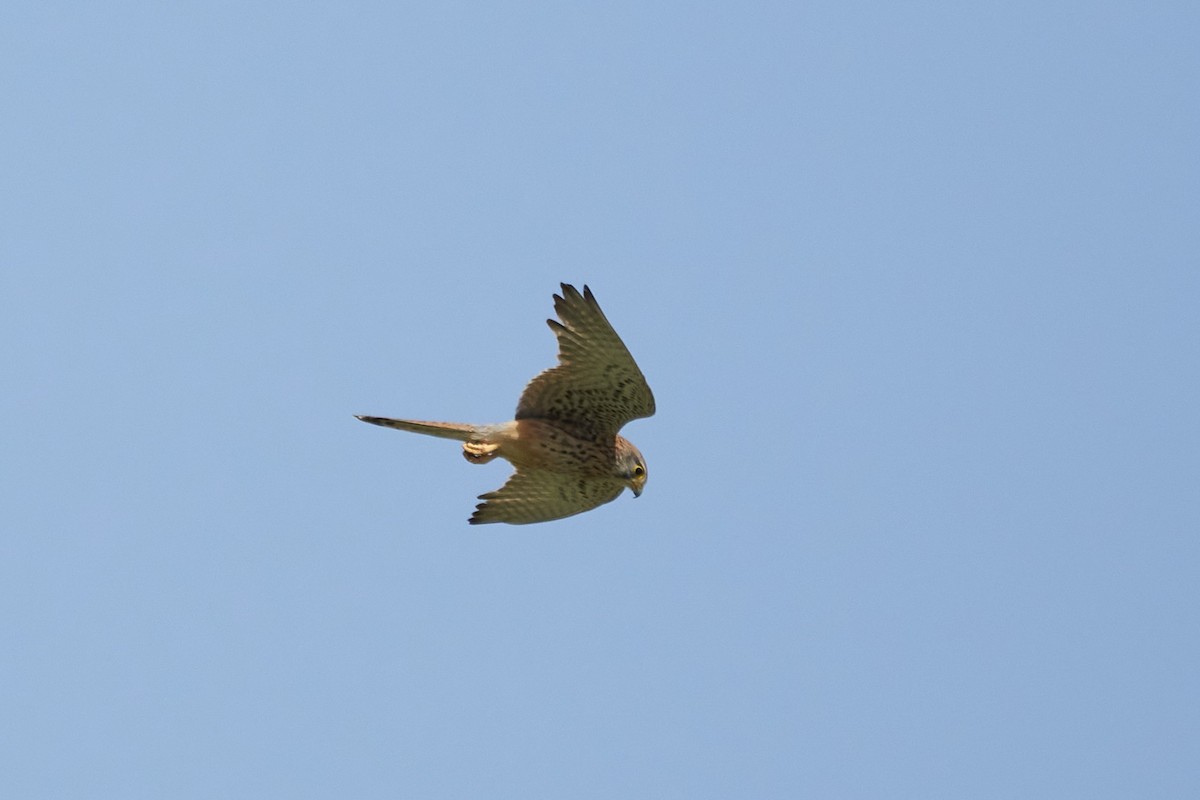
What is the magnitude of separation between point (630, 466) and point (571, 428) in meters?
0.45

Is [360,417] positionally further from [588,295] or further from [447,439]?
[588,295]

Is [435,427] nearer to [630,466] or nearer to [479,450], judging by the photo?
[479,450]

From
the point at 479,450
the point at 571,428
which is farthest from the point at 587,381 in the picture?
the point at 479,450

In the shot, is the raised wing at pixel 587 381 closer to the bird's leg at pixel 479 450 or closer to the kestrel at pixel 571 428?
Answer: the kestrel at pixel 571 428

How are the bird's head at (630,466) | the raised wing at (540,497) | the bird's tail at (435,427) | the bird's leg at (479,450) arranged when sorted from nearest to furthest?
the bird's tail at (435,427), the bird's leg at (479,450), the bird's head at (630,466), the raised wing at (540,497)

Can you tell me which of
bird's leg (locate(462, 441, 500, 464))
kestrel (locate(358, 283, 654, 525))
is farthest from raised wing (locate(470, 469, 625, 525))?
bird's leg (locate(462, 441, 500, 464))

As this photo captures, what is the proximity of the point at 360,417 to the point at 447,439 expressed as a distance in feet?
2.73

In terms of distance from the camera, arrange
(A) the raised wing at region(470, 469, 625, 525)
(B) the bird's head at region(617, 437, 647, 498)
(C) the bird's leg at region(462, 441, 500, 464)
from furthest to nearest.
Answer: (A) the raised wing at region(470, 469, 625, 525)
(B) the bird's head at region(617, 437, 647, 498)
(C) the bird's leg at region(462, 441, 500, 464)

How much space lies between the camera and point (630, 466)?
10578 mm

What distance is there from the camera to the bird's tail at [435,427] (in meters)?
9.77

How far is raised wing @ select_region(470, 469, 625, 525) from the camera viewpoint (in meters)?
10.8

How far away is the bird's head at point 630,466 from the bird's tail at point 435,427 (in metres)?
0.92

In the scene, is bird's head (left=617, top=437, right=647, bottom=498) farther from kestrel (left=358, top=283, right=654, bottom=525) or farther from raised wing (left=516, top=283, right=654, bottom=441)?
raised wing (left=516, top=283, right=654, bottom=441)

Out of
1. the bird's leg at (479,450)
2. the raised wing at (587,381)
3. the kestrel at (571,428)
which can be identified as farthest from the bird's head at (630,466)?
the bird's leg at (479,450)
